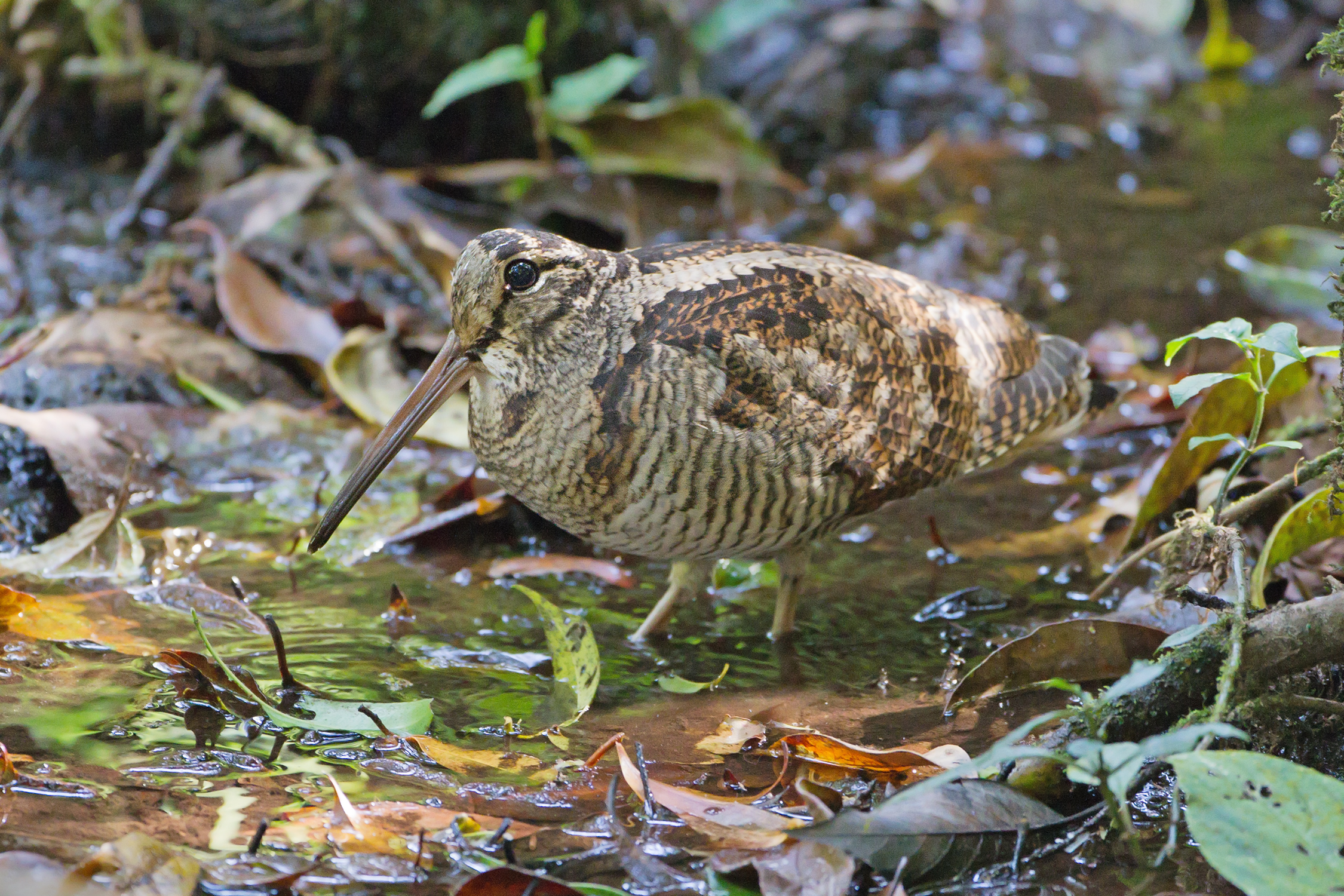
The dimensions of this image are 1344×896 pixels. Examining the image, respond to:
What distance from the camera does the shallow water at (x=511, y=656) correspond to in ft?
9.21

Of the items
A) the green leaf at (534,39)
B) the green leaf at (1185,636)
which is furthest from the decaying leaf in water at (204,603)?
the green leaf at (534,39)

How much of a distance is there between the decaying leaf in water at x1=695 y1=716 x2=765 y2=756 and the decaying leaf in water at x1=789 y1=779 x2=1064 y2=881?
599 mm

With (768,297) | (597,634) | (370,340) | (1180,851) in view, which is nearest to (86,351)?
(370,340)

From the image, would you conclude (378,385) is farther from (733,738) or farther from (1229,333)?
(1229,333)

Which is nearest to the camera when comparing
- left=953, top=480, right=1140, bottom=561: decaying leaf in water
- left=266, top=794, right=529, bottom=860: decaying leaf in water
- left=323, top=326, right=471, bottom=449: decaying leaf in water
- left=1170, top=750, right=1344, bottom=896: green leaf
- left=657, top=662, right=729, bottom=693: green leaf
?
left=1170, top=750, right=1344, bottom=896: green leaf

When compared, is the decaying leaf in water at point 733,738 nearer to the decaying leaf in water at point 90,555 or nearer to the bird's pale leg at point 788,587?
the bird's pale leg at point 788,587

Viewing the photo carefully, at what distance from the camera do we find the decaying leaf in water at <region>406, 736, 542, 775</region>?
118 inches

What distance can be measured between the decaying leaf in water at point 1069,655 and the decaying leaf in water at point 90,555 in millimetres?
2286

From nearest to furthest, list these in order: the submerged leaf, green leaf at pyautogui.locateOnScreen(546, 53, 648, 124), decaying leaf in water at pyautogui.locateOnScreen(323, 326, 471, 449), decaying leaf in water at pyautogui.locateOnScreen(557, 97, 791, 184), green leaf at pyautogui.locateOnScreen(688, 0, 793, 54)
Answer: decaying leaf in water at pyautogui.locateOnScreen(323, 326, 471, 449) < the submerged leaf < green leaf at pyautogui.locateOnScreen(546, 53, 648, 124) < decaying leaf in water at pyautogui.locateOnScreen(557, 97, 791, 184) < green leaf at pyautogui.locateOnScreen(688, 0, 793, 54)

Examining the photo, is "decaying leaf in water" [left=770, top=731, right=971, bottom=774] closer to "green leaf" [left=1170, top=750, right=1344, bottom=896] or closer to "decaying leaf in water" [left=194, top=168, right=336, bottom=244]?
"green leaf" [left=1170, top=750, right=1344, bottom=896]

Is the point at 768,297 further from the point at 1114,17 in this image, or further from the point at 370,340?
the point at 1114,17

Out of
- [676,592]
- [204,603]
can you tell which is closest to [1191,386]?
[676,592]

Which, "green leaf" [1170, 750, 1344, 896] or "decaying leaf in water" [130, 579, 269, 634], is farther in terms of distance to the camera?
"decaying leaf in water" [130, 579, 269, 634]

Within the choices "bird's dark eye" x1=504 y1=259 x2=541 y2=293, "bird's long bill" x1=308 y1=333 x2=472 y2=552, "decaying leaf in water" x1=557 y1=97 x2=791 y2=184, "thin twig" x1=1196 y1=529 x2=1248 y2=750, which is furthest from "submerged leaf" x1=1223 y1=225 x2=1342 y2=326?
"bird's long bill" x1=308 y1=333 x2=472 y2=552
